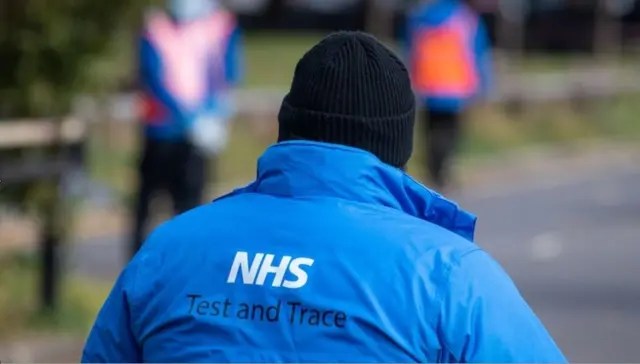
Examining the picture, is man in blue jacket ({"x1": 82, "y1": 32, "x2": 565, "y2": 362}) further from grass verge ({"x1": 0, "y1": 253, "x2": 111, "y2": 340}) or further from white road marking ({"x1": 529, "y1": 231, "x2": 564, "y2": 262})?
white road marking ({"x1": 529, "y1": 231, "x2": 564, "y2": 262})

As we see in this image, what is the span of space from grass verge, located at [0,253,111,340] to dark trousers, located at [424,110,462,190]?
7.11 meters

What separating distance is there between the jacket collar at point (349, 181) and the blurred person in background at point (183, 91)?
729 centimetres

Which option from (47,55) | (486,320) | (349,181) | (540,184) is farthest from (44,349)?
(540,184)

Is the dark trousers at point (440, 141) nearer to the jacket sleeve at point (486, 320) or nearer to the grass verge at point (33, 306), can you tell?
the grass verge at point (33, 306)

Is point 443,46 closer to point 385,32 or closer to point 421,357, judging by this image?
point 421,357

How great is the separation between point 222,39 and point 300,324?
7.87m

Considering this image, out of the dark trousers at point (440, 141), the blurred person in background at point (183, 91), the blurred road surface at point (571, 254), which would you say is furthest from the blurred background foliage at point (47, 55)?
the dark trousers at point (440, 141)

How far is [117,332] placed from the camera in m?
2.93

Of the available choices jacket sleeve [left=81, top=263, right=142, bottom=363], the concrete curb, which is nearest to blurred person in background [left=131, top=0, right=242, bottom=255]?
the concrete curb

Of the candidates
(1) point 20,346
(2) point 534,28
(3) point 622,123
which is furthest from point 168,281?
(2) point 534,28

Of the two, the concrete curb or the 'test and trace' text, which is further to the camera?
the concrete curb

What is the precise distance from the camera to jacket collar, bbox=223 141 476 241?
2.85 m

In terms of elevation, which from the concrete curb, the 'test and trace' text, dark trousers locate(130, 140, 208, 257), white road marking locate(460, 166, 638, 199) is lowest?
white road marking locate(460, 166, 638, 199)

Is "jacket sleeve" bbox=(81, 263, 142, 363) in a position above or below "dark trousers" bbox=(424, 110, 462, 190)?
above
